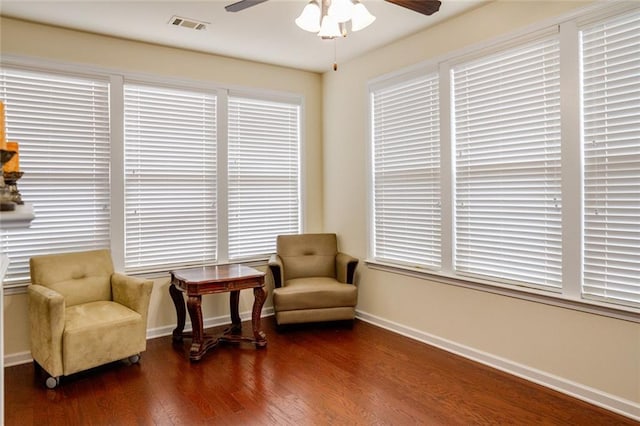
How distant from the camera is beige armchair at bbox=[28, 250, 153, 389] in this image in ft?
9.70

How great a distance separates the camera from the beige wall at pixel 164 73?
346cm

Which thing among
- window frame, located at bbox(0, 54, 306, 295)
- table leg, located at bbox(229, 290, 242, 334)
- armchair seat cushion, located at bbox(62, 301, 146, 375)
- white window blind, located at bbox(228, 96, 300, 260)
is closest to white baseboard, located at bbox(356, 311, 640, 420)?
table leg, located at bbox(229, 290, 242, 334)

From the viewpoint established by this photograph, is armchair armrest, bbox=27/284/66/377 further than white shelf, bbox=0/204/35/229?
Yes

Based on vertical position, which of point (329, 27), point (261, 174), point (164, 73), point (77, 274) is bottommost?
point (77, 274)

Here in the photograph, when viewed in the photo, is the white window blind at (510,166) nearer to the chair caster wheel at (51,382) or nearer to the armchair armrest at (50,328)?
the armchair armrest at (50,328)

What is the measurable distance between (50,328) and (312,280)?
2276 mm

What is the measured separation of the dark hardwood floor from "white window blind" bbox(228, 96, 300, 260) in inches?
54.2

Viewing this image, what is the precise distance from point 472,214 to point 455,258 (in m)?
0.40

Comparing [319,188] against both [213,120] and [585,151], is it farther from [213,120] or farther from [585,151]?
[585,151]

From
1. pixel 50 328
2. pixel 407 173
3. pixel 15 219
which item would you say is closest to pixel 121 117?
pixel 50 328

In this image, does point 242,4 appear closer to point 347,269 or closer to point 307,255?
point 347,269

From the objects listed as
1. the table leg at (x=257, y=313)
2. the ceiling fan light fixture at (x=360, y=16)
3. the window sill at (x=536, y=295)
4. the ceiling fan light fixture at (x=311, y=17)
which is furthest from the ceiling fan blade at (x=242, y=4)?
the window sill at (x=536, y=295)

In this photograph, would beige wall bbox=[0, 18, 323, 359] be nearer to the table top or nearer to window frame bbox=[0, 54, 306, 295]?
window frame bbox=[0, 54, 306, 295]

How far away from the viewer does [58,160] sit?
363cm
